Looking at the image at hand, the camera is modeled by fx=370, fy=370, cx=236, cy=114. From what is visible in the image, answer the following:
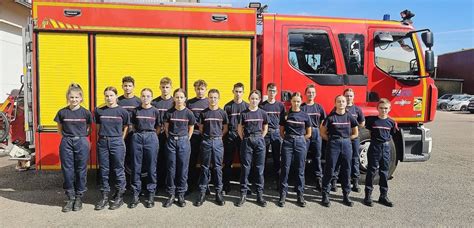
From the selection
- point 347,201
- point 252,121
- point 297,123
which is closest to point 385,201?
point 347,201

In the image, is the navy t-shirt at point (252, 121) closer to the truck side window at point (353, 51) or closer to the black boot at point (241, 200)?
the black boot at point (241, 200)

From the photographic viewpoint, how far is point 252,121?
496cm

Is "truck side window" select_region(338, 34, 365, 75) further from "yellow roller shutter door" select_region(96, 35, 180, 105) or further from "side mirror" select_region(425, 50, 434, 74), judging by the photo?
Result: "yellow roller shutter door" select_region(96, 35, 180, 105)

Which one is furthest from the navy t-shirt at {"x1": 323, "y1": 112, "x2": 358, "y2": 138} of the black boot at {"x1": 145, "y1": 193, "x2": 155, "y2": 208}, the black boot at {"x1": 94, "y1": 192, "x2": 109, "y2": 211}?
the black boot at {"x1": 94, "y1": 192, "x2": 109, "y2": 211}

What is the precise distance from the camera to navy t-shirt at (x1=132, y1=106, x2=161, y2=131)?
4.86m

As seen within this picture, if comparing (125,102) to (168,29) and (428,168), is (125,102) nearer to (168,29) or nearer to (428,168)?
(168,29)

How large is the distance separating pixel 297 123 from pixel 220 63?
1.49 m

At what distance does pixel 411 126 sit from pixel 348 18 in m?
2.09

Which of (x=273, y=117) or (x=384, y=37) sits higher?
(x=384, y=37)

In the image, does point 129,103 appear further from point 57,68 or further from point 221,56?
point 221,56

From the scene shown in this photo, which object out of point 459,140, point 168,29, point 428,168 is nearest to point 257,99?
point 168,29

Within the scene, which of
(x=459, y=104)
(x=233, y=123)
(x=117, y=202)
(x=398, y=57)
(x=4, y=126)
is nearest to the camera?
(x=117, y=202)

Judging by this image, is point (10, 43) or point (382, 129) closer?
point (382, 129)

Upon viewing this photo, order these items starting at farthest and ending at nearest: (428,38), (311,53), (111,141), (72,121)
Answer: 1. (311,53)
2. (428,38)
3. (111,141)
4. (72,121)
